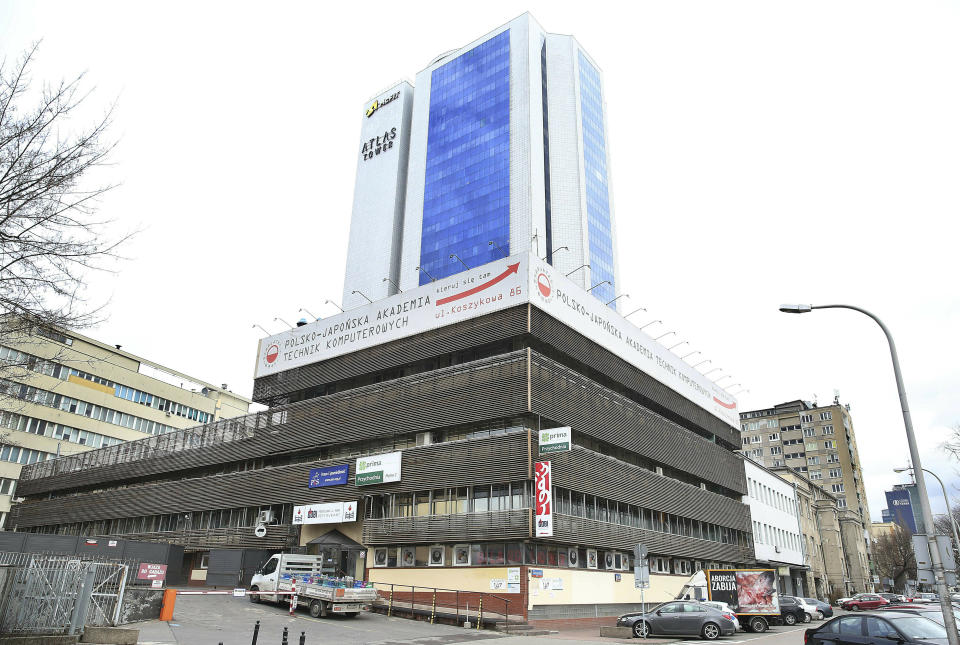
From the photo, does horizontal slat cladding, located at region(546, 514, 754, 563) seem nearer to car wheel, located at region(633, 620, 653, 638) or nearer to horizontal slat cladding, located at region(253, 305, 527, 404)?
car wheel, located at region(633, 620, 653, 638)

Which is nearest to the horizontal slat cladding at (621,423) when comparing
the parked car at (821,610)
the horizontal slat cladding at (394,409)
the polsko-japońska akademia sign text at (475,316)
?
the horizontal slat cladding at (394,409)

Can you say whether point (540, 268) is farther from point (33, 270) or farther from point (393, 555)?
point (33, 270)

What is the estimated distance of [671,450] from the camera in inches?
1861

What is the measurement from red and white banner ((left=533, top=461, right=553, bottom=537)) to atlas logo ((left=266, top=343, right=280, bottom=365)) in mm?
24654

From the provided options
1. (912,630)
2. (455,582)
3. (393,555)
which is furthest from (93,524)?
(912,630)

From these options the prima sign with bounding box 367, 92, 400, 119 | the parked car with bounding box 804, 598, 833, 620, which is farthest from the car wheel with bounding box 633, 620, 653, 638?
the prima sign with bounding box 367, 92, 400, 119

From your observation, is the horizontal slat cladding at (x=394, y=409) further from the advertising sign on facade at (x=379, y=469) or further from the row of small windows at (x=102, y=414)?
the row of small windows at (x=102, y=414)

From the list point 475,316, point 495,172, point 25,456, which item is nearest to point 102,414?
point 25,456

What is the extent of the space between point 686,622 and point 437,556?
46.6ft

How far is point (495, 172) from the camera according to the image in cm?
6944

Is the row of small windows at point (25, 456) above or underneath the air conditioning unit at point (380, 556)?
above

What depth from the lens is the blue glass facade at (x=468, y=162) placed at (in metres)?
68.3

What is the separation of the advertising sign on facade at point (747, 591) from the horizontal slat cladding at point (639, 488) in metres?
7.79

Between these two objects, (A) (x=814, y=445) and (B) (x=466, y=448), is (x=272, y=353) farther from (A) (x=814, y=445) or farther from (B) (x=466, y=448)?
(A) (x=814, y=445)
